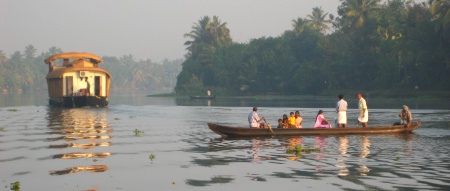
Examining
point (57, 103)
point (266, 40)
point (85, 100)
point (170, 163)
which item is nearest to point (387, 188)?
point (170, 163)

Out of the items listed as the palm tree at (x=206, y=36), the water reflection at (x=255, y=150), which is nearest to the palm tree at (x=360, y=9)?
the palm tree at (x=206, y=36)

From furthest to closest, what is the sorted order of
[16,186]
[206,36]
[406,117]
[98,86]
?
[206,36], [98,86], [406,117], [16,186]

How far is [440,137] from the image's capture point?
87.3ft

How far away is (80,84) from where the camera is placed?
62281 mm

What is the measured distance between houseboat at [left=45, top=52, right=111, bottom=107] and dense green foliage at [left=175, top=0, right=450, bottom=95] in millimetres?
40876

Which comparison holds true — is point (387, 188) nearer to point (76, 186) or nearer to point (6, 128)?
point (76, 186)

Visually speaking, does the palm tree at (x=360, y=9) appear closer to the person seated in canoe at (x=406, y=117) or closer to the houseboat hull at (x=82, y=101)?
the houseboat hull at (x=82, y=101)

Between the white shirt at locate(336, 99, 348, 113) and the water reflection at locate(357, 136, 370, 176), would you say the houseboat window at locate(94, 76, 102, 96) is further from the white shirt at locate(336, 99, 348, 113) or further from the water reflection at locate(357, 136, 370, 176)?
the water reflection at locate(357, 136, 370, 176)

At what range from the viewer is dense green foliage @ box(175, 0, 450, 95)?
76562 mm

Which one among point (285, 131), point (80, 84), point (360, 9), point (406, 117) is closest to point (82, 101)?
point (80, 84)

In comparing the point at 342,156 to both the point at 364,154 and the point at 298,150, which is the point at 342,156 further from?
the point at 298,150

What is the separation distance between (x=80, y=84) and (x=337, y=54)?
158ft

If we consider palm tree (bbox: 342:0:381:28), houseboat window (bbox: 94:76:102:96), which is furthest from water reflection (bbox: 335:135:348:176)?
palm tree (bbox: 342:0:381:28)

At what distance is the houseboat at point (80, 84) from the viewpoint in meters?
60.7
